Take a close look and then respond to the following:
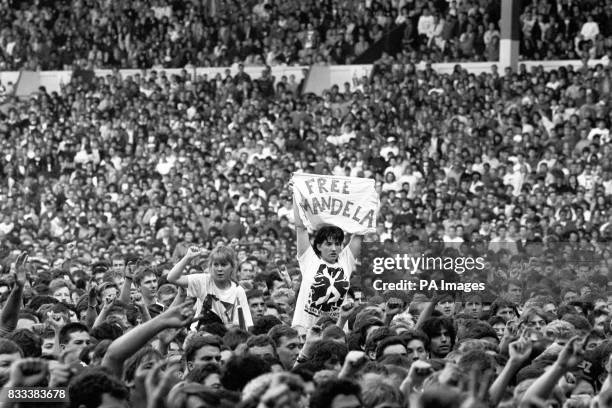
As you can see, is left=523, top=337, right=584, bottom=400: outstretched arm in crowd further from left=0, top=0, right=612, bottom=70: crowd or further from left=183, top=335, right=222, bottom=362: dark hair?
left=0, top=0, right=612, bottom=70: crowd

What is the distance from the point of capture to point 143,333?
24.6 feet

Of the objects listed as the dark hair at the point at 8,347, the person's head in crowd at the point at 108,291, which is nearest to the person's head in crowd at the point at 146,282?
the person's head in crowd at the point at 108,291

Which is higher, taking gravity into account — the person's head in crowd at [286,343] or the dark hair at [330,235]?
the dark hair at [330,235]

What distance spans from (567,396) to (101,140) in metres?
22.1

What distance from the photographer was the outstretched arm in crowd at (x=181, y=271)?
1135 centimetres

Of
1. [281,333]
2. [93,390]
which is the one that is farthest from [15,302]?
[93,390]

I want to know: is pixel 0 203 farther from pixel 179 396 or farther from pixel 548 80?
pixel 179 396

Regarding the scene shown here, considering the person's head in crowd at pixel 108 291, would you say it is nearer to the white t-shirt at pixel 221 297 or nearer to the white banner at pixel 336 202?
the white t-shirt at pixel 221 297

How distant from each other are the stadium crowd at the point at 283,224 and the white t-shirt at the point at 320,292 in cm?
19

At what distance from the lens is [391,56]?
28953 mm

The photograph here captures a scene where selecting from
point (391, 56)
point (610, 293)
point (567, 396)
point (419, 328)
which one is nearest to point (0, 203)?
point (391, 56)

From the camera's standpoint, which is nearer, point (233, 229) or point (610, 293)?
point (610, 293)

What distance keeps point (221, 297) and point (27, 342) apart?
102 inches

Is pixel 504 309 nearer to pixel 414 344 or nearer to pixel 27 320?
pixel 414 344
